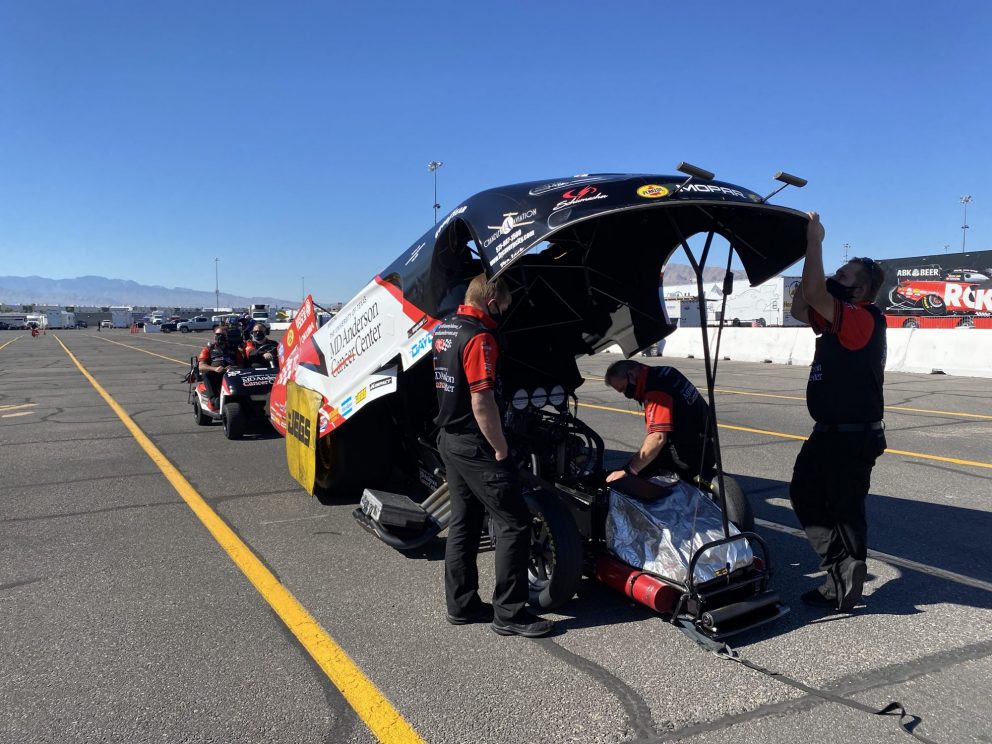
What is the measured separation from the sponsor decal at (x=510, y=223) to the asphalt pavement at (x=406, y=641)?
1922mm

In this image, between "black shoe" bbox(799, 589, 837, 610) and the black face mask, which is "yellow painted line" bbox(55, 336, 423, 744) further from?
the black face mask

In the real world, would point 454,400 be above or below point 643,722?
above

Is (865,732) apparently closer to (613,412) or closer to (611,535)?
(611,535)

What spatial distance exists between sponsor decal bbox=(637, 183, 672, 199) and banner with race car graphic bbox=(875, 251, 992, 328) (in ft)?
105

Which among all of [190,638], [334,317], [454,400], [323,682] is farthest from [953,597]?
[334,317]

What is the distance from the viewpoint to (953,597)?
402 centimetres

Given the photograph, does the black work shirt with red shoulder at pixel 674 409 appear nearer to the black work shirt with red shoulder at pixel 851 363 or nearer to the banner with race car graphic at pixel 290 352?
the black work shirt with red shoulder at pixel 851 363

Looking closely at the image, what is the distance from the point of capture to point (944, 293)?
3316cm

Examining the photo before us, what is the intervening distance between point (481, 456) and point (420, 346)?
1.33 metres

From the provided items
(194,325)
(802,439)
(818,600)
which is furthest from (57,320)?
(818,600)

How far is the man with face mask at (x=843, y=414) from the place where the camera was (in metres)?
3.72

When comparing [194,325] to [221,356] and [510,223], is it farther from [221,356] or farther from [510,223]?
[510,223]

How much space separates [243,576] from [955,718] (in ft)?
11.9

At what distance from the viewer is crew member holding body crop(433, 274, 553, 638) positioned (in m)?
3.47
